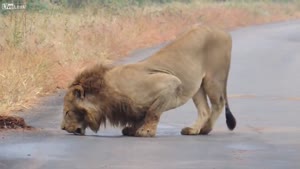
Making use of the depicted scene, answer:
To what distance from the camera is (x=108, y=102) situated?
13.1 meters

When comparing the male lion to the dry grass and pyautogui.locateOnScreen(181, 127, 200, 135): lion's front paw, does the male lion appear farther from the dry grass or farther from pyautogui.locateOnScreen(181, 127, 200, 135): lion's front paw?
the dry grass

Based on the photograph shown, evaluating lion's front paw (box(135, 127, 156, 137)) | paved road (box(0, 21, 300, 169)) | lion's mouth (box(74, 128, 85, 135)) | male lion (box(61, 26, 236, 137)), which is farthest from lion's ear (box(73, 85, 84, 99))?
lion's front paw (box(135, 127, 156, 137))

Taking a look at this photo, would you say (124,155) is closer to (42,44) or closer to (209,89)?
(209,89)

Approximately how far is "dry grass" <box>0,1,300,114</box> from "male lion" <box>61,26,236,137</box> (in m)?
1.83

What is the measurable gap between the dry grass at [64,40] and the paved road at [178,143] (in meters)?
0.49

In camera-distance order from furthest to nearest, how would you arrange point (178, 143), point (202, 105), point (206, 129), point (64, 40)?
point (64, 40)
point (202, 105)
point (206, 129)
point (178, 143)

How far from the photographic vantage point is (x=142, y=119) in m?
13.3

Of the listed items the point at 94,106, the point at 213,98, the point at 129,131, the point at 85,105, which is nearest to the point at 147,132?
the point at 129,131

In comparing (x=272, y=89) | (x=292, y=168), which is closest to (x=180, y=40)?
(x=292, y=168)

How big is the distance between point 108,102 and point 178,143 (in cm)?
108

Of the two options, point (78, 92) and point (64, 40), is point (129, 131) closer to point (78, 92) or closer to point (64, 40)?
point (78, 92)

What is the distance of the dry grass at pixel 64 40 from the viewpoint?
17.3 metres

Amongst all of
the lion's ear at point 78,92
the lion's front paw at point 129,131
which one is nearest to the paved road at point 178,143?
the lion's front paw at point 129,131

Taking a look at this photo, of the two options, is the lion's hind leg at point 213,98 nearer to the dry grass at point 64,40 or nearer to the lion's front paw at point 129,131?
the lion's front paw at point 129,131
